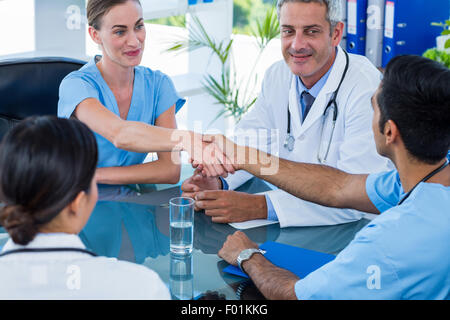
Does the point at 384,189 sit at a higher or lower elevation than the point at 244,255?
higher

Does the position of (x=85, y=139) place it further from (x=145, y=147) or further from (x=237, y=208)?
(x=145, y=147)

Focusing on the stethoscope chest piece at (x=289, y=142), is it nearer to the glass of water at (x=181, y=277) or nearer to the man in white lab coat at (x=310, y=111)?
the man in white lab coat at (x=310, y=111)

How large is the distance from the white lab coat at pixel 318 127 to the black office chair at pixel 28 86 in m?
0.78

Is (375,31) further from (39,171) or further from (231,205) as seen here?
(39,171)

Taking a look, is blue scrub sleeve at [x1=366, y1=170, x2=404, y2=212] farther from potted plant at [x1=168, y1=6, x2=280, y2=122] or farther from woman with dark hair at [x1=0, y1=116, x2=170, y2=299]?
potted plant at [x1=168, y1=6, x2=280, y2=122]

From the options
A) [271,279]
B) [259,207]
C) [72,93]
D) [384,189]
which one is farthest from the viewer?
[72,93]

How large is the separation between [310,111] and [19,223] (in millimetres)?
1381

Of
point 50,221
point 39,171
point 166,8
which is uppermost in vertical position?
point 166,8

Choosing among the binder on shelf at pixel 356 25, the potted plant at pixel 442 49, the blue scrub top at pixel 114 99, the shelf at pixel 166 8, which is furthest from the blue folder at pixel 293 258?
the shelf at pixel 166 8

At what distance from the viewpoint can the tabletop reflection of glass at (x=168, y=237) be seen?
1354mm

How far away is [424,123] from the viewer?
1.30 meters

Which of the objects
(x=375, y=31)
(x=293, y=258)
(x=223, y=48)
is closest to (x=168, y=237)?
(x=293, y=258)

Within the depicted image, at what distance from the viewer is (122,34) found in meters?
2.20

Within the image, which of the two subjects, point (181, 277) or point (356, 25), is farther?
point (356, 25)
